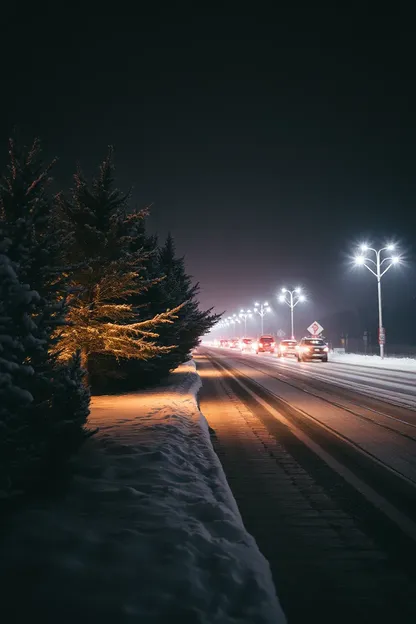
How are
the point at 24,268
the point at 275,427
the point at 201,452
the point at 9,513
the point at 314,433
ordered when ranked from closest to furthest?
1. the point at 9,513
2. the point at 24,268
3. the point at 201,452
4. the point at 314,433
5. the point at 275,427

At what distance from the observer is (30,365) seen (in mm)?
5754

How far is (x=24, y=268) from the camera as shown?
6062mm

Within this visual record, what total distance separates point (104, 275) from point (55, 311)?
27.5 feet

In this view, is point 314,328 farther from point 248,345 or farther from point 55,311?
point 55,311

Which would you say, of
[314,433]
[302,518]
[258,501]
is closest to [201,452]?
[258,501]

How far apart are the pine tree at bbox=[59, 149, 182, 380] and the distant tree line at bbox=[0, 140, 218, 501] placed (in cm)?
3

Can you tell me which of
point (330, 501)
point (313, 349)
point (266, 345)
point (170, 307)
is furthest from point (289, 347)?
point (330, 501)

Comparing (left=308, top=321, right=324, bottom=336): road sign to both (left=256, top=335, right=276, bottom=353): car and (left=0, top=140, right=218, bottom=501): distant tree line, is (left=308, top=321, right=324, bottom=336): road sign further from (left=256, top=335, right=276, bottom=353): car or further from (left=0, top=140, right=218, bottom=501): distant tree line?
(left=0, top=140, right=218, bottom=501): distant tree line

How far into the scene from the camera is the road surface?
3.98 metres

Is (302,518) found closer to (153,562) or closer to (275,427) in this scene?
(153,562)

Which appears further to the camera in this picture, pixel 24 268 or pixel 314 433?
pixel 314 433

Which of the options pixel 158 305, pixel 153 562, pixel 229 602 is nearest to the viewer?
pixel 229 602

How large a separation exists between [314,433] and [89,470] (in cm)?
562

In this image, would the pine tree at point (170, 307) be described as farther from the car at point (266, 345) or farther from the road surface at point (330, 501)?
the car at point (266, 345)
